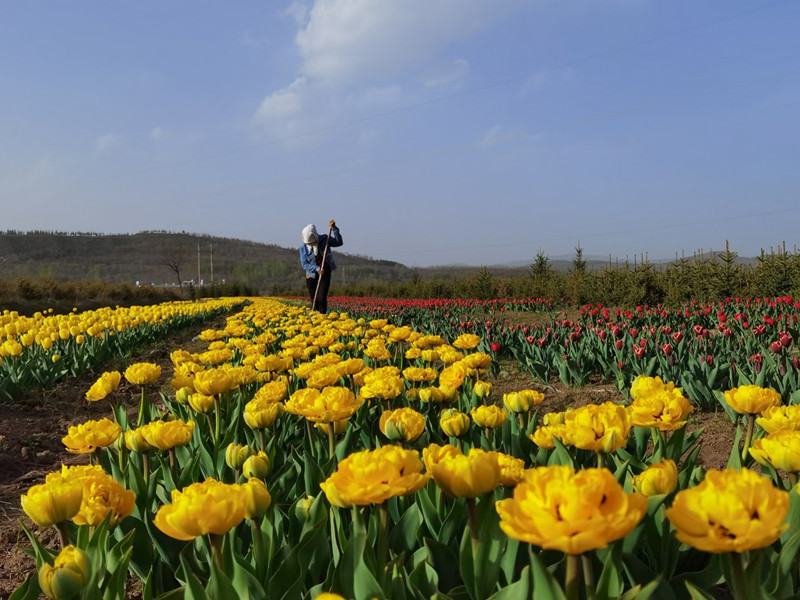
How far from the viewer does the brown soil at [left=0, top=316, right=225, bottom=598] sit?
6.28ft

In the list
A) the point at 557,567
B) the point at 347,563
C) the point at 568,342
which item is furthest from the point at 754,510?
the point at 568,342

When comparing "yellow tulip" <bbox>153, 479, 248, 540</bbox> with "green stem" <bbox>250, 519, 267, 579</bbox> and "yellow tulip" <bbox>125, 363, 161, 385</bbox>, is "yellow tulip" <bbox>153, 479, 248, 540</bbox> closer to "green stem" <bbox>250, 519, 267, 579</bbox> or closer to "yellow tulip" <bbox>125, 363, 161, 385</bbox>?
"green stem" <bbox>250, 519, 267, 579</bbox>

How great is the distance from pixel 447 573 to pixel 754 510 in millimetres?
673

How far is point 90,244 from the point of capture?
235ft

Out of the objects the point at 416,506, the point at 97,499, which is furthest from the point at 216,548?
the point at 416,506

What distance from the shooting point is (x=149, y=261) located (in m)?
69.6

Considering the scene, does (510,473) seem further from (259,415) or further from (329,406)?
(259,415)

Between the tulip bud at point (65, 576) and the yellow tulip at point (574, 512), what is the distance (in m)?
0.75

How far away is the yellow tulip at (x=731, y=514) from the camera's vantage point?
674 millimetres

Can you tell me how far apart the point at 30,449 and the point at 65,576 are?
295 cm

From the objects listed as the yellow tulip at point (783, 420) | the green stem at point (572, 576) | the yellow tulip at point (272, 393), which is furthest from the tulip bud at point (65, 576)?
the yellow tulip at point (783, 420)

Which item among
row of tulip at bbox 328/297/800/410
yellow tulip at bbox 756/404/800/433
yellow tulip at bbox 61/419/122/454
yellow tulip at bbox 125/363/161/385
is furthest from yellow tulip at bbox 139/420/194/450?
row of tulip at bbox 328/297/800/410

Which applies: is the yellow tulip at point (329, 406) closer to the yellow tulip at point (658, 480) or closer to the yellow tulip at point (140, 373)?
the yellow tulip at point (658, 480)

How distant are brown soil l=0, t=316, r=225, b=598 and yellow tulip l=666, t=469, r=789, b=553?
157 cm
